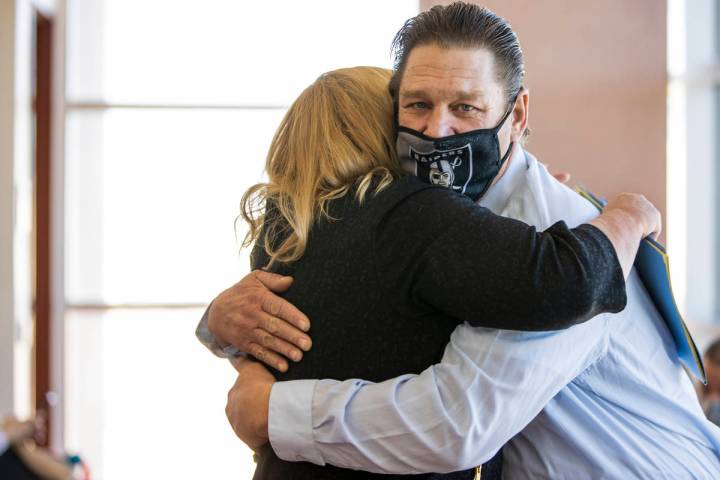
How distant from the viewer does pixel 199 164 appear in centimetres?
305

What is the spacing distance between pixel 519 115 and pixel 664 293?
15.0 inches

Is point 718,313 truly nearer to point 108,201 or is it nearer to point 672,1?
point 672,1

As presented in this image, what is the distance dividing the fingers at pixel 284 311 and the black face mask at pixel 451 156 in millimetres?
288

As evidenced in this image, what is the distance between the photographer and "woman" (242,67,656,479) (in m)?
0.98

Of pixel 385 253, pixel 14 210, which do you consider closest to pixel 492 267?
pixel 385 253

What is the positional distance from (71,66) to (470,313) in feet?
8.35

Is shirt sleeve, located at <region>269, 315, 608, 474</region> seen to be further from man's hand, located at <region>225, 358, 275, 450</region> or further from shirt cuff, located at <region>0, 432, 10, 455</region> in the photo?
shirt cuff, located at <region>0, 432, 10, 455</region>

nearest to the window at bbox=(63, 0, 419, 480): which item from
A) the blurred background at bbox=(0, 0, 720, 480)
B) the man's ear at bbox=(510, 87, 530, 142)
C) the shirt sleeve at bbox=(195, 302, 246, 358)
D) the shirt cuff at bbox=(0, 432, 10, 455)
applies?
the blurred background at bbox=(0, 0, 720, 480)

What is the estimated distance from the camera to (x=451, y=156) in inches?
47.1

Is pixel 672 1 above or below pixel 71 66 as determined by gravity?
above

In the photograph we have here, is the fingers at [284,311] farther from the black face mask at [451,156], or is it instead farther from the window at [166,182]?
the window at [166,182]

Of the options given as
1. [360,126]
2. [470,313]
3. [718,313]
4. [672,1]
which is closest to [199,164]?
[360,126]

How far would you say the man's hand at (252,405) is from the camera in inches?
43.8

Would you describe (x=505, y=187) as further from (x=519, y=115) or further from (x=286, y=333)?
(x=286, y=333)
